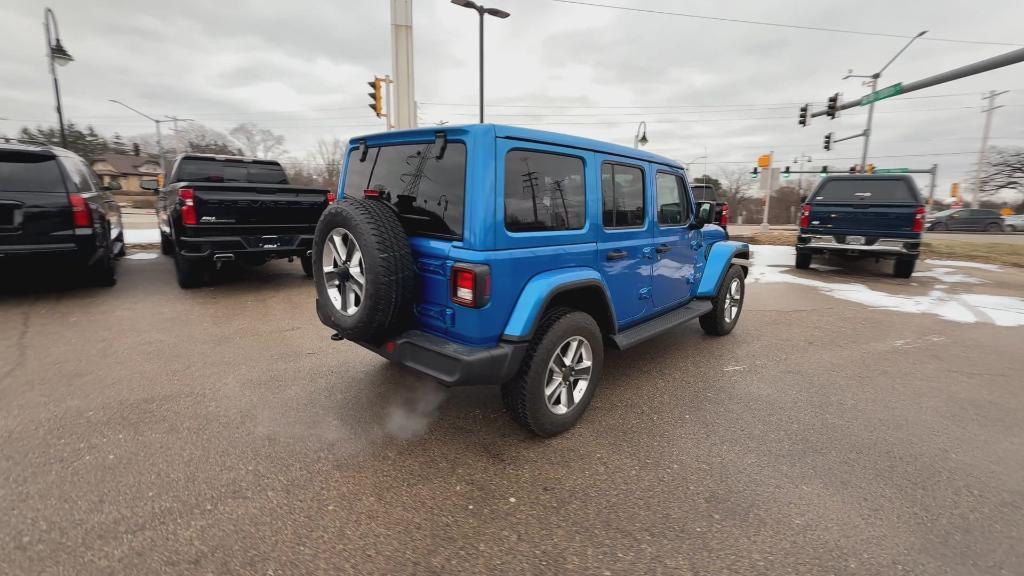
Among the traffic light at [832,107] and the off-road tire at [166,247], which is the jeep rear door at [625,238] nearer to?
the off-road tire at [166,247]

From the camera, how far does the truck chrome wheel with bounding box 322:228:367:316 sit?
2.99 m

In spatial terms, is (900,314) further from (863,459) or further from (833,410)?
(863,459)

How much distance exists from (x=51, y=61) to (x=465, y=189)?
19379mm

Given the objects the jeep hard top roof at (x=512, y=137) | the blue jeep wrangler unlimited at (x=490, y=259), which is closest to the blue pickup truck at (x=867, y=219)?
the jeep hard top roof at (x=512, y=137)

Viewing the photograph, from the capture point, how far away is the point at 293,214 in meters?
6.73

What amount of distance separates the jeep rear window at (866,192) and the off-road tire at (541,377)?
8.94 meters

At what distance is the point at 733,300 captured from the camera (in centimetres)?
550

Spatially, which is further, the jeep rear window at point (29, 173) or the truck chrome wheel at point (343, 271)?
the jeep rear window at point (29, 173)

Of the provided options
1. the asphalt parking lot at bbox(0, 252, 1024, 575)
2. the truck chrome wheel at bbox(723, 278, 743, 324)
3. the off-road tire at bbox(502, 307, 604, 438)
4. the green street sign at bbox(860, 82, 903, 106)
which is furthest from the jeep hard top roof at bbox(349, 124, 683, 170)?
the green street sign at bbox(860, 82, 903, 106)

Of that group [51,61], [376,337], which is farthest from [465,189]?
[51,61]

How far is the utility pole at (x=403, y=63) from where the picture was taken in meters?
11.9

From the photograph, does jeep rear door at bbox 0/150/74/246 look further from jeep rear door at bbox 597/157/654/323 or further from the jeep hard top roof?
jeep rear door at bbox 597/157/654/323

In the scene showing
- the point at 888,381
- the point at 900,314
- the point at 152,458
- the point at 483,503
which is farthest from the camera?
the point at 900,314

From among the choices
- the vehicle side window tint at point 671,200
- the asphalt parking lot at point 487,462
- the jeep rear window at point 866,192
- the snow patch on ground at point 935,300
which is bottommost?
the asphalt parking lot at point 487,462
